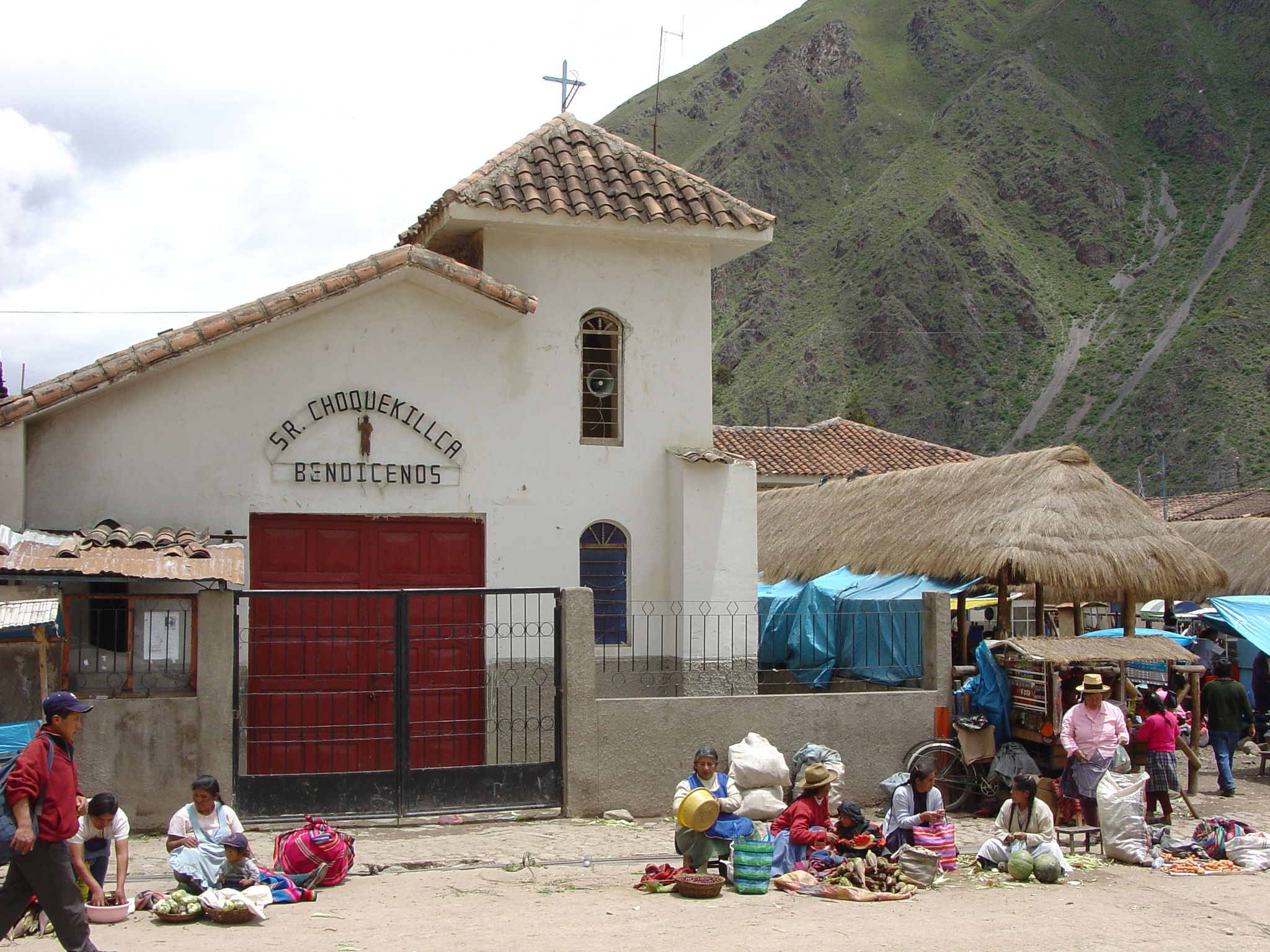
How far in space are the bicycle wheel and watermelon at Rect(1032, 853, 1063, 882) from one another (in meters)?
2.38

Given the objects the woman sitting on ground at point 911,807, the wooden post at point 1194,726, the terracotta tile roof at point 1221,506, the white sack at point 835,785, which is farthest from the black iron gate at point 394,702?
the terracotta tile roof at point 1221,506

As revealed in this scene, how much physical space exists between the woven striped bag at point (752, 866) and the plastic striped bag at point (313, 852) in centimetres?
289

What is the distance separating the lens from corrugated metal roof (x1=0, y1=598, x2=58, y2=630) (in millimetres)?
8617

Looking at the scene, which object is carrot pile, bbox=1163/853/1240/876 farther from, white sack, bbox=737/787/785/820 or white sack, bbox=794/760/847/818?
white sack, bbox=737/787/785/820

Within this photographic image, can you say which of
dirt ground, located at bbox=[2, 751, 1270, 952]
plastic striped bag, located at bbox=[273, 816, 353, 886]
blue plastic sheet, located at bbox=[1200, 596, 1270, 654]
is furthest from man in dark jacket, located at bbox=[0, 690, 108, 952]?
blue plastic sheet, located at bbox=[1200, 596, 1270, 654]

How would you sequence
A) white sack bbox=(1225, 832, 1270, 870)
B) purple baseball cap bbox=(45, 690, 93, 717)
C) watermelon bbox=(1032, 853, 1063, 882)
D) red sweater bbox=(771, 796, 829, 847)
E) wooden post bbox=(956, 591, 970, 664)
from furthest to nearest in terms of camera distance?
1. wooden post bbox=(956, 591, 970, 664)
2. white sack bbox=(1225, 832, 1270, 870)
3. red sweater bbox=(771, 796, 829, 847)
4. watermelon bbox=(1032, 853, 1063, 882)
5. purple baseball cap bbox=(45, 690, 93, 717)

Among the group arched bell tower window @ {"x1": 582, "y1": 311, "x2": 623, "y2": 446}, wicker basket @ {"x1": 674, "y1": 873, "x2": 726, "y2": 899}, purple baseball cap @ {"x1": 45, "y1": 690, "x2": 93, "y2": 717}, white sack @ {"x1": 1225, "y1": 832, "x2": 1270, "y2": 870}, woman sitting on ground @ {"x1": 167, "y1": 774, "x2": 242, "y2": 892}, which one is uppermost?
arched bell tower window @ {"x1": 582, "y1": 311, "x2": 623, "y2": 446}

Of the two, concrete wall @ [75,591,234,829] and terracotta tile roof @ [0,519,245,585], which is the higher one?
terracotta tile roof @ [0,519,245,585]

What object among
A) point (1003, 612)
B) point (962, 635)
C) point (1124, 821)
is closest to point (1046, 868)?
point (1124, 821)

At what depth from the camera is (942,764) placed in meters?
11.9

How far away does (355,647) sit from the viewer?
11.3 m

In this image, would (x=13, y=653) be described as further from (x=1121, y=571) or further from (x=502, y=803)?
(x=1121, y=571)

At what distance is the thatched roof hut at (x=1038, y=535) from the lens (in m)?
13.5

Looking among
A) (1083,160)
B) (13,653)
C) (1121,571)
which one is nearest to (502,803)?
(13,653)
